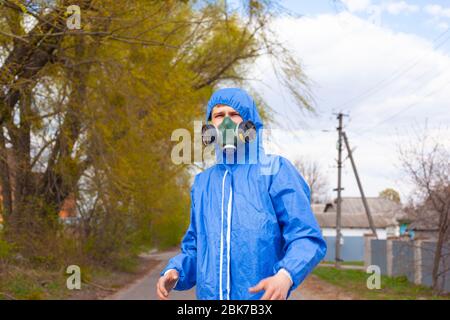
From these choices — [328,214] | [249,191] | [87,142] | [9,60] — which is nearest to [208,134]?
[249,191]

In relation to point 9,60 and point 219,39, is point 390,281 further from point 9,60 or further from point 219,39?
point 9,60

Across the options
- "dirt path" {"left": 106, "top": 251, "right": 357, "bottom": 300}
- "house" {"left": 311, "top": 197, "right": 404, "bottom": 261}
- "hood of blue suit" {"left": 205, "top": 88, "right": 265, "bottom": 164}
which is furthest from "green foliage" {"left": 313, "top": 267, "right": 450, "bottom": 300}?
"house" {"left": 311, "top": 197, "right": 404, "bottom": 261}

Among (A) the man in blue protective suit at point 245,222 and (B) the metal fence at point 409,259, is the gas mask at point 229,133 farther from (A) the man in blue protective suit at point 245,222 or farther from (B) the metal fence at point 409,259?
(B) the metal fence at point 409,259

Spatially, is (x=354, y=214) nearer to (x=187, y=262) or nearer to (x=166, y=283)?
(x=187, y=262)

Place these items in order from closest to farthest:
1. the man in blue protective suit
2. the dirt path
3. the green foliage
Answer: the man in blue protective suit → the dirt path → the green foliage

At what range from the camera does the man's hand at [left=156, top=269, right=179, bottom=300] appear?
2566 mm

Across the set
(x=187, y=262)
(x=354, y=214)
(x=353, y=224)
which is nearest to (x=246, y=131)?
(x=187, y=262)

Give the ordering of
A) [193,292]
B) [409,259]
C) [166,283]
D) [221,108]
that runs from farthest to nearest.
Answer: [409,259] < [193,292] < [221,108] < [166,283]

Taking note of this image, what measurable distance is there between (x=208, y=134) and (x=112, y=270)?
20.3 metres

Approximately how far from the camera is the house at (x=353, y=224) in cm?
5356

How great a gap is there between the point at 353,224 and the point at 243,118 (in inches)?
2594

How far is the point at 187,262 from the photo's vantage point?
2.71 m

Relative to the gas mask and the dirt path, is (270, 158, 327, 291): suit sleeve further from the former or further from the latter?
the dirt path

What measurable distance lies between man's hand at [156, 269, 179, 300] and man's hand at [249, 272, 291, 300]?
0.53m
